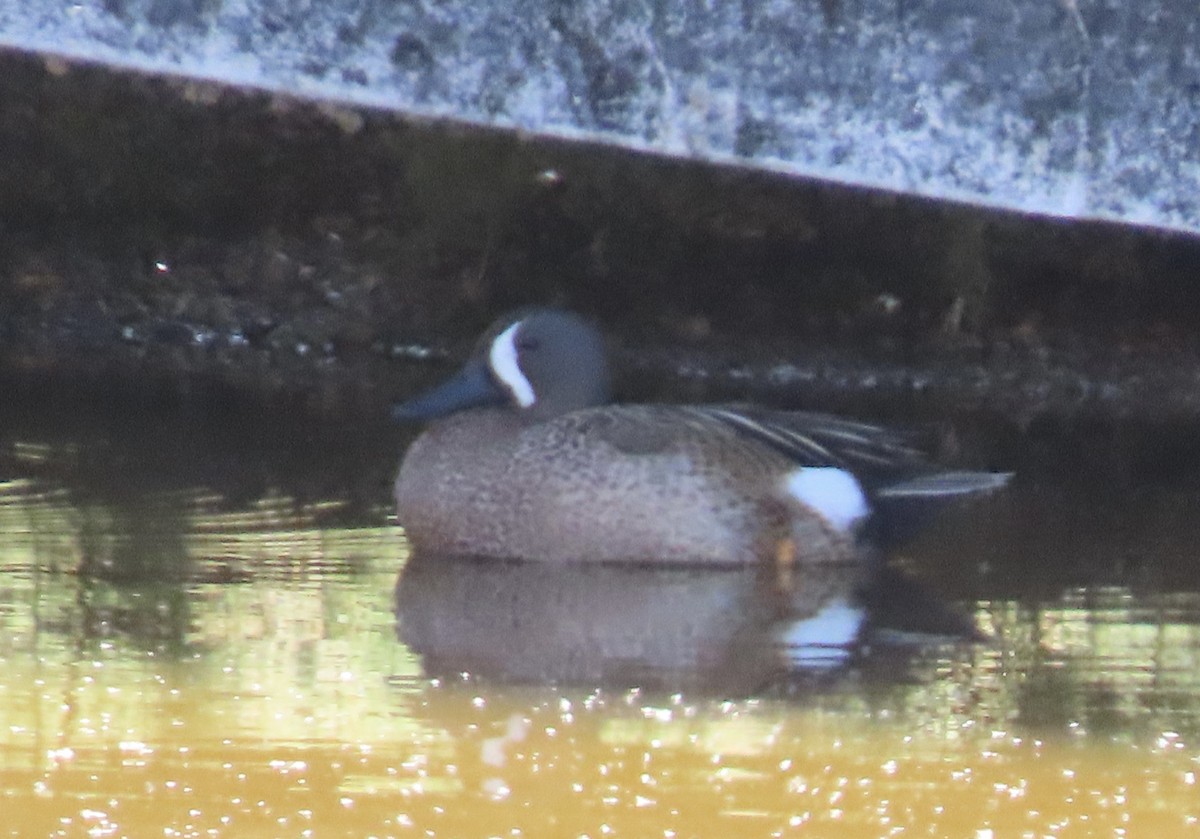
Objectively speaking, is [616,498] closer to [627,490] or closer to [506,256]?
[627,490]

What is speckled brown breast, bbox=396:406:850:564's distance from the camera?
5105mm

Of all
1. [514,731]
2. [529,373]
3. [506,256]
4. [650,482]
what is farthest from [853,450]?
[506,256]

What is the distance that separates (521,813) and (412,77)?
1971mm

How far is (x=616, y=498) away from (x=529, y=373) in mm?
554

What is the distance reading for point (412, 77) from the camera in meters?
4.72

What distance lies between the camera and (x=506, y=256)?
7.97 metres

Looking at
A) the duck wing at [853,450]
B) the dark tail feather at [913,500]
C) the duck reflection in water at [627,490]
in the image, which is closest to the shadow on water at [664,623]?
the duck reflection in water at [627,490]

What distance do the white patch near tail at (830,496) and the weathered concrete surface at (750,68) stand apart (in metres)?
0.78

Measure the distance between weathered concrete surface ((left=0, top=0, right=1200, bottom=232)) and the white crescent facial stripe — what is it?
870 millimetres

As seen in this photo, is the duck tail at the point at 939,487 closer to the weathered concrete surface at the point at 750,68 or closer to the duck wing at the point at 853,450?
the duck wing at the point at 853,450

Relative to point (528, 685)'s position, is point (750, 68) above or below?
above

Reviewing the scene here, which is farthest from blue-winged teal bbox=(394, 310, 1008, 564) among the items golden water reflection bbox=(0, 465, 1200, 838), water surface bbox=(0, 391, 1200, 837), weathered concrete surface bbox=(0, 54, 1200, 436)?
weathered concrete surface bbox=(0, 54, 1200, 436)

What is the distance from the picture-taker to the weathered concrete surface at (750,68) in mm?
4695

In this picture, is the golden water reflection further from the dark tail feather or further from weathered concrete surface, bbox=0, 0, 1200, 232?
weathered concrete surface, bbox=0, 0, 1200, 232
